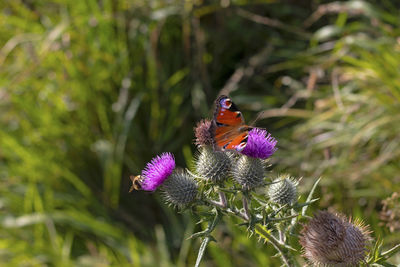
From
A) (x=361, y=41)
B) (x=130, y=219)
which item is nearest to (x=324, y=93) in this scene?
(x=361, y=41)

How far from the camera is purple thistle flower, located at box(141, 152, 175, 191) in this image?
1984 mm

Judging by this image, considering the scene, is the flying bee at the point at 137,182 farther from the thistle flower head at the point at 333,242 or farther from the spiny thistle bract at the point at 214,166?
the thistle flower head at the point at 333,242

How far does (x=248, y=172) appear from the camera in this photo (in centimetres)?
194

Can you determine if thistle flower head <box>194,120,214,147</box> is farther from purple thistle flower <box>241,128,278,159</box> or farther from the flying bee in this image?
the flying bee

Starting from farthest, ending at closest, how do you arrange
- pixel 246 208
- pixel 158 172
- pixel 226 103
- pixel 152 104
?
1. pixel 152 104
2. pixel 158 172
3. pixel 226 103
4. pixel 246 208

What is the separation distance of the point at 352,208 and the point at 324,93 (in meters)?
1.44

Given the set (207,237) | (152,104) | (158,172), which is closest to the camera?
(207,237)

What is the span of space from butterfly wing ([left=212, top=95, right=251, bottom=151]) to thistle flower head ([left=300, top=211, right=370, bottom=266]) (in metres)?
0.51

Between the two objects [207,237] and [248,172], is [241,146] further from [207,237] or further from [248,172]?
[207,237]

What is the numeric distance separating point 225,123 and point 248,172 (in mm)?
251

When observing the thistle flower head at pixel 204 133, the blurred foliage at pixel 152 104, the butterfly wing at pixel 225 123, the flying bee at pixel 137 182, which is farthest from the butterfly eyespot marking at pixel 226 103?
the blurred foliage at pixel 152 104

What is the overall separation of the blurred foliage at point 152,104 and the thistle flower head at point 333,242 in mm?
2110

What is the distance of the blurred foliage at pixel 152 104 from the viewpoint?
162 inches

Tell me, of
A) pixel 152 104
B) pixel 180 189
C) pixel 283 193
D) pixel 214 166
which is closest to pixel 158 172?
pixel 180 189
